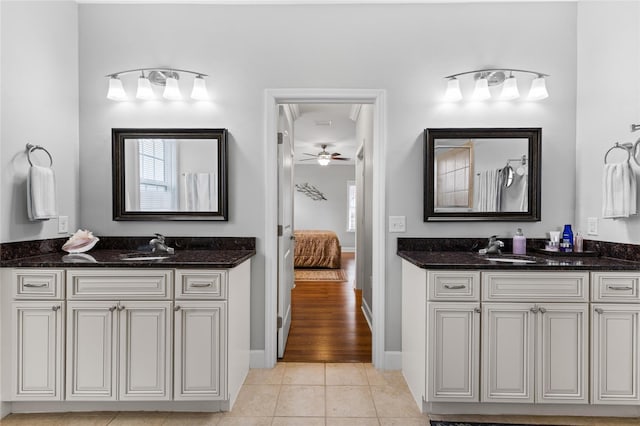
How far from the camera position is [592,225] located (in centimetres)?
254

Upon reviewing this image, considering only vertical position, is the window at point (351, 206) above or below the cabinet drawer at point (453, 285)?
above

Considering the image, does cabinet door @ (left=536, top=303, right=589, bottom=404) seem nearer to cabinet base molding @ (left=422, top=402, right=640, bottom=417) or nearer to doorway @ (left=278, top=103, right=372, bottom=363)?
cabinet base molding @ (left=422, top=402, right=640, bottom=417)

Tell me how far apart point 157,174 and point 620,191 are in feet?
10.2

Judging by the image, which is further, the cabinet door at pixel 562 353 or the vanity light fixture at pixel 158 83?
the vanity light fixture at pixel 158 83

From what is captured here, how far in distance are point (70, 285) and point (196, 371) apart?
34.4 inches

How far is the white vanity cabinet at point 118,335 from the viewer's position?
2.06 metres

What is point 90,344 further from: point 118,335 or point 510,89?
point 510,89

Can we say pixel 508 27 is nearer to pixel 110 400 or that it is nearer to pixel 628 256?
pixel 628 256

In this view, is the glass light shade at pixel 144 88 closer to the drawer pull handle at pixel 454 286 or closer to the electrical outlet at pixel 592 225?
the drawer pull handle at pixel 454 286

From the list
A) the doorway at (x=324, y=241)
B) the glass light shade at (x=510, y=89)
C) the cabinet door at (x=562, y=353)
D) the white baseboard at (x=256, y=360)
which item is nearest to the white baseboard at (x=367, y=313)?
the doorway at (x=324, y=241)

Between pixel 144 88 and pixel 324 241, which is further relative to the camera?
pixel 324 241

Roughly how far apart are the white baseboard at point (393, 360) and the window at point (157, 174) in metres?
1.99

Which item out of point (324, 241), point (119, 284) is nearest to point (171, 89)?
point (119, 284)

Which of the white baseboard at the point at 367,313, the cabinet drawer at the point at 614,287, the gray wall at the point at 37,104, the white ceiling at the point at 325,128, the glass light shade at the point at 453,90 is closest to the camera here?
the cabinet drawer at the point at 614,287
